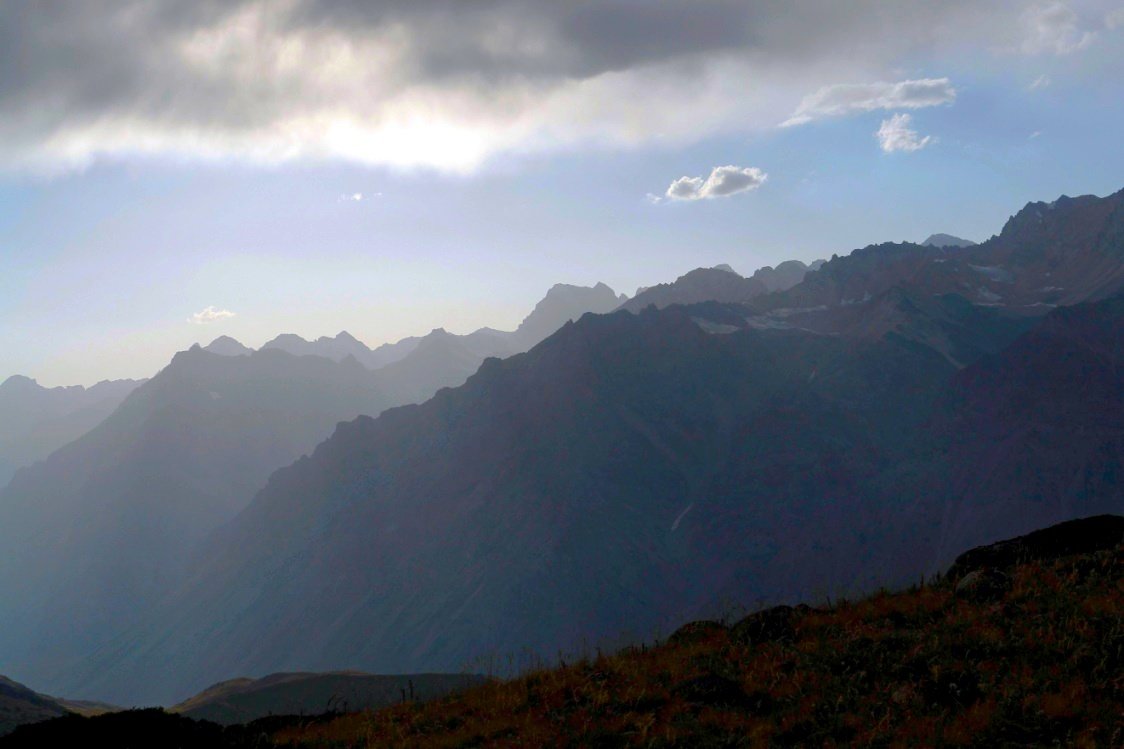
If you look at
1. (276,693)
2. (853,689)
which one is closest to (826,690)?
(853,689)

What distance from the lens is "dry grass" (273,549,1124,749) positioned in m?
10.4

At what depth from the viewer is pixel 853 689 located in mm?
11586

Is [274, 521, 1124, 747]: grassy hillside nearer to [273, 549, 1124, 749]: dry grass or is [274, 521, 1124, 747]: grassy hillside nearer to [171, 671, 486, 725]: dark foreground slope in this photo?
[273, 549, 1124, 749]: dry grass

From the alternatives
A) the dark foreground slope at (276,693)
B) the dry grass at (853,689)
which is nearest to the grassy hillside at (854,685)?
the dry grass at (853,689)

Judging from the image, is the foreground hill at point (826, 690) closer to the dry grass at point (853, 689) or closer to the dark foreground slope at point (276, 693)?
the dry grass at point (853, 689)

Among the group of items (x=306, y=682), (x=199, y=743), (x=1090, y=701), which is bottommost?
(x=306, y=682)

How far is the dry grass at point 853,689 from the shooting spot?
34.0 ft

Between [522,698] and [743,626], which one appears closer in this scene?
[522,698]

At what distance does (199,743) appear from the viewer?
12289mm

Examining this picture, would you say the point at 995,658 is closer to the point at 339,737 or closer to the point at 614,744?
the point at 614,744

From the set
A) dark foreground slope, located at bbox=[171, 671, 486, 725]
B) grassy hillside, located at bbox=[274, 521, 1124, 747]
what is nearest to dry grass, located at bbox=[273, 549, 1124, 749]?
grassy hillside, located at bbox=[274, 521, 1124, 747]

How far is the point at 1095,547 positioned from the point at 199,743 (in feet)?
57.6

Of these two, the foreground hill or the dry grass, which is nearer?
the dry grass

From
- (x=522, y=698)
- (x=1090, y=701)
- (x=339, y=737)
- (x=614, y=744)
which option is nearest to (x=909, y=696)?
(x=1090, y=701)
